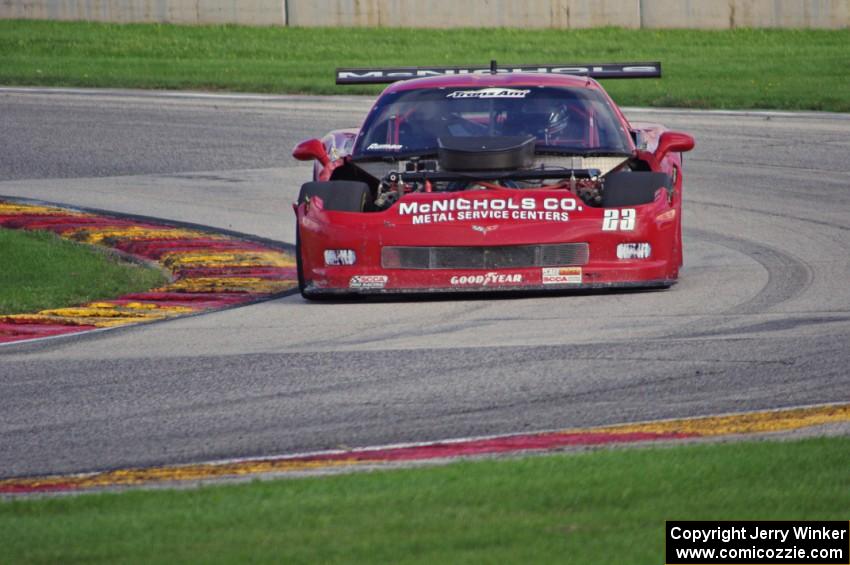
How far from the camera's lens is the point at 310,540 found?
4816 millimetres

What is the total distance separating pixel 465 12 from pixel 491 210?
75.1 feet

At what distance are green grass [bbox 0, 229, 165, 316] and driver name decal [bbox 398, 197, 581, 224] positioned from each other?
2291mm

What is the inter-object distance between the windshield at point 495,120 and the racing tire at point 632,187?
80 cm

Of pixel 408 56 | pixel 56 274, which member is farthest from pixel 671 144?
pixel 408 56

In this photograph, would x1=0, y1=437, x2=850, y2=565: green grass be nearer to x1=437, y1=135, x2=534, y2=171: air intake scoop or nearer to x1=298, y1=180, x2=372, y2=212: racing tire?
x1=298, y1=180, x2=372, y2=212: racing tire

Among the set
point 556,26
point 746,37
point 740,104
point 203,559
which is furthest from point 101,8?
point 203,559

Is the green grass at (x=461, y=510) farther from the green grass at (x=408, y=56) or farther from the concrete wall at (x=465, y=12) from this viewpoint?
the concrete wall at (x=465, y=12)

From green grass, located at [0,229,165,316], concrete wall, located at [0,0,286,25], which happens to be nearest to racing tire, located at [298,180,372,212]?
green grass, located at [0,229,165,316]

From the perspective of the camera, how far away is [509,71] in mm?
12547

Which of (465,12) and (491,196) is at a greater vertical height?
(465,12)

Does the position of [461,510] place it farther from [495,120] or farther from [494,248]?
[495,120]

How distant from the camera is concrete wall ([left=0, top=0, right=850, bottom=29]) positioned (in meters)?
31.6

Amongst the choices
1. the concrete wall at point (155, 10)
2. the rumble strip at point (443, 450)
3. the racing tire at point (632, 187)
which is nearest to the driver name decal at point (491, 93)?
the racing tire at point (632, 187)

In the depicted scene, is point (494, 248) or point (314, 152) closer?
point (494, 248)
